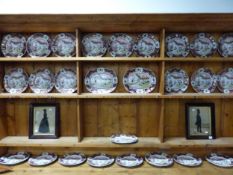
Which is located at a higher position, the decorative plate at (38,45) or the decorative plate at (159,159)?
the decorative plate at (38,45)

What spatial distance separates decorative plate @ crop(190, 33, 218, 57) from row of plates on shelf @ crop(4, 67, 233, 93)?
0.13 m

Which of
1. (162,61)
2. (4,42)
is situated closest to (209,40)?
(162,61)

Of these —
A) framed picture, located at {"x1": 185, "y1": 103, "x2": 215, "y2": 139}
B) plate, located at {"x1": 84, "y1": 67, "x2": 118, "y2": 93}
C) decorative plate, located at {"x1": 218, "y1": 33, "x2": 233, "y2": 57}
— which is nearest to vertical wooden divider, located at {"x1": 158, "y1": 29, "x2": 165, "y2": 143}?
framed picture, located at {"x1": 185, "y1": 103, "x2": 215, "y2": 139}

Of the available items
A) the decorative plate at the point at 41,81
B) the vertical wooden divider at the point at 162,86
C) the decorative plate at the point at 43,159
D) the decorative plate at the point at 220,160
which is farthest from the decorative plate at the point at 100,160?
the decorative plate at the point at 220,160

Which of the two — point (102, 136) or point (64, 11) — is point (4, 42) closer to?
point (64, 11)

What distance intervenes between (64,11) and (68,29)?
0.57 ft

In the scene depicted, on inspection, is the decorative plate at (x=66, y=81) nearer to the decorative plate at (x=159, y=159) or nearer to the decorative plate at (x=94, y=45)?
the decorative plate at (x=94, y=45)

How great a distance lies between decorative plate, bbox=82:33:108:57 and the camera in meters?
1.98

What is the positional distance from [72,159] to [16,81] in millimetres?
768

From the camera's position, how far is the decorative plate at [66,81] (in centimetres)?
201

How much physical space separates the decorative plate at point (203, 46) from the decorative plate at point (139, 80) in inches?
15.1

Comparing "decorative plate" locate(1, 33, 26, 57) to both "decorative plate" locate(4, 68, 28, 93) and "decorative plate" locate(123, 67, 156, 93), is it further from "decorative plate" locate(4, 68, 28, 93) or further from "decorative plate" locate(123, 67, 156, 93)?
"decorative plate" locate(123, 67, 156, 93)

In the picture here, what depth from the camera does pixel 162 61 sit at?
5.99ft

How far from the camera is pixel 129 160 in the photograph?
1.94 m
